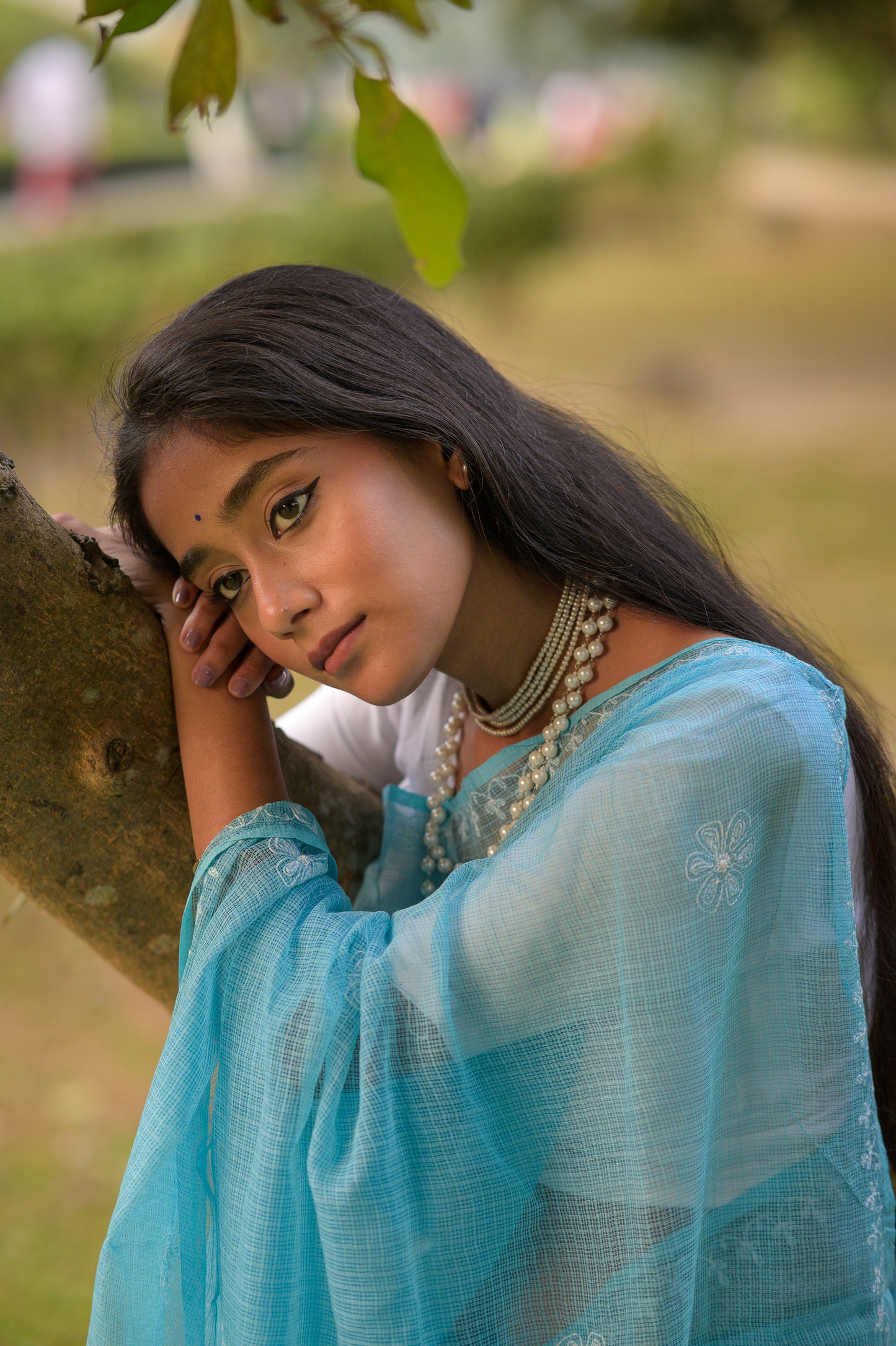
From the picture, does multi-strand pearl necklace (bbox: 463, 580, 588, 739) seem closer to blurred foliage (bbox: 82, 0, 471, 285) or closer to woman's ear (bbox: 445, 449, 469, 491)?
woman's ear (bbox: 445, 449, 469, 491)

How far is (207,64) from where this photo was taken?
1435 millimetres

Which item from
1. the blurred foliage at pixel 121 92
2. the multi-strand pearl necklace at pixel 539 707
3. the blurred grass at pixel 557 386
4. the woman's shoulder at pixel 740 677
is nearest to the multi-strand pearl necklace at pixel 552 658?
the multi-strand pearl necklace at pixel 539 707

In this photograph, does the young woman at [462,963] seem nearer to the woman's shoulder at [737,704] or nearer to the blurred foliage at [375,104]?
the woman's shoulder at [737,704]

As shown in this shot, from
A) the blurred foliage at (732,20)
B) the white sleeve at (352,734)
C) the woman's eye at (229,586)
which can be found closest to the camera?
the woman's eye at (229,586)

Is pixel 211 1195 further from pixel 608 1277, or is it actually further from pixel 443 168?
pixel 443 168

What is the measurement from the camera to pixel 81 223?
39.7 ft

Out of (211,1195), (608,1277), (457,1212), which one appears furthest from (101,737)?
(608,1277)

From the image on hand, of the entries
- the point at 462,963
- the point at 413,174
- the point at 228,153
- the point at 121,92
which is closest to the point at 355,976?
the point at 462,963

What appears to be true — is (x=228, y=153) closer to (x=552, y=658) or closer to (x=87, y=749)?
(x=552, y=658)

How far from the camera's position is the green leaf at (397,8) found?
1.39 meters

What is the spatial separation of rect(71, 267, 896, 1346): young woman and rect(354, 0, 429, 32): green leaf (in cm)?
31

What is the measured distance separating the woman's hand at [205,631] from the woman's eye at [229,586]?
0.01 meters

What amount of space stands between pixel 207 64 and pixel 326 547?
64 centimetres

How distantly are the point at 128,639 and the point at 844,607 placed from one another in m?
6.50
